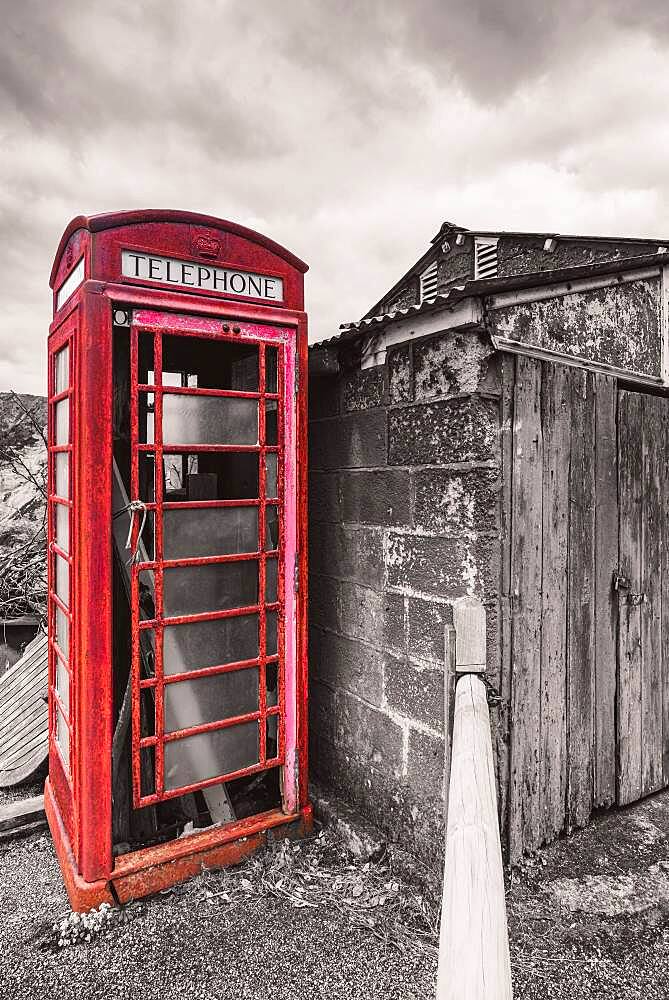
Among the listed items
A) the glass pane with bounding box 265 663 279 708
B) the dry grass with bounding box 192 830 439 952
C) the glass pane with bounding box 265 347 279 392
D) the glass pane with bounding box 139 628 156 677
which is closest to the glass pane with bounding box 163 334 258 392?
the glass pane with bounding box 265 347 279 392

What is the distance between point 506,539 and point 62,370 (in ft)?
8.21

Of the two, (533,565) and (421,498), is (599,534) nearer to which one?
(533,565)

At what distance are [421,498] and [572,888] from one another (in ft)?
6.53

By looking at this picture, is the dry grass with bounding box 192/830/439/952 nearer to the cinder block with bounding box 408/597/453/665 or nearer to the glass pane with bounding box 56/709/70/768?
the glass pane with bounding box 56/709/70/768

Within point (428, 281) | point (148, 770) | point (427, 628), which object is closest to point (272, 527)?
point (427, 628)

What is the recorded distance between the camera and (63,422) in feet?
11.5

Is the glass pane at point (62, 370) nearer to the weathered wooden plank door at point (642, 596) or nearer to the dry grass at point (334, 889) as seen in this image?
the dry grass at point (334, 889)

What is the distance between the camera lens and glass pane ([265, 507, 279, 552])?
3570 mm

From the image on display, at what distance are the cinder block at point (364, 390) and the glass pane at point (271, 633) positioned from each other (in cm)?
128

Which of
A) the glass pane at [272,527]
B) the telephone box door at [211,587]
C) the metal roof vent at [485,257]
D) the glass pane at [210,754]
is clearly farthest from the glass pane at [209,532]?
the metal roof vent at [485,257]

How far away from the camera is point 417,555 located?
10.7 ft

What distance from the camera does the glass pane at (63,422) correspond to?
3363 millimetres

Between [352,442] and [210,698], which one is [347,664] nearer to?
[210,698]

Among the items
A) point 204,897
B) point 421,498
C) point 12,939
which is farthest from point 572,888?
point 12,939
